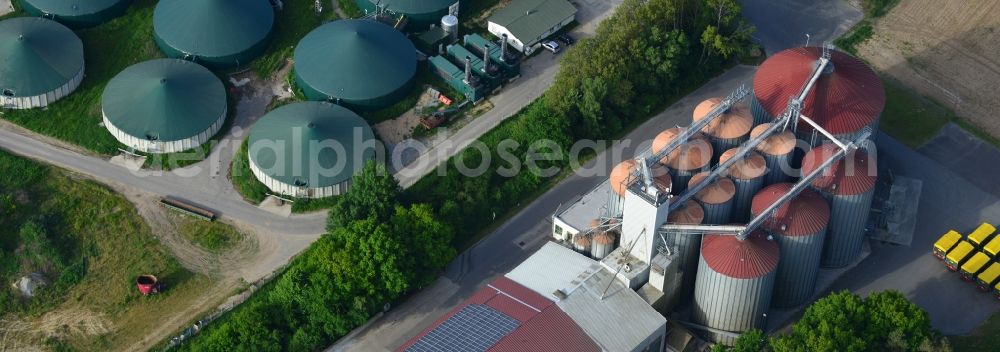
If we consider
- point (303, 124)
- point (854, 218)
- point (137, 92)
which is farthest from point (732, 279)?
point (137, 92)

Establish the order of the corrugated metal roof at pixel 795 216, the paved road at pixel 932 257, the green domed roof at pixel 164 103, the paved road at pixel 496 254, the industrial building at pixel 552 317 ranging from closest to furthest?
the industrial building at pixel 552 317, the corrugated metal roof at pixel 795 216, the paved road at pixel 496 254, the paved road at pixel 932 257, the green domed roof at pixel 164 103

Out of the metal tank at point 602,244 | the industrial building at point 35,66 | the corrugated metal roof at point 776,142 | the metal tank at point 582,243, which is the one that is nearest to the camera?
the metal tank at point 602,244

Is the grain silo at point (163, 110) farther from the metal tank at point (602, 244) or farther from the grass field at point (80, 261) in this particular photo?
the metal tank at point (602, 244)

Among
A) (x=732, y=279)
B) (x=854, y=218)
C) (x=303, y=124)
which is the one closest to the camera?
(x=732, y=279)

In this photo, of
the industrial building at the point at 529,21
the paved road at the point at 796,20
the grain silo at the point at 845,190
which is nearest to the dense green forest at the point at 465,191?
the paved road at the point at 796,20

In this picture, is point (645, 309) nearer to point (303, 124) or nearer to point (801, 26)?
point (303, 124)

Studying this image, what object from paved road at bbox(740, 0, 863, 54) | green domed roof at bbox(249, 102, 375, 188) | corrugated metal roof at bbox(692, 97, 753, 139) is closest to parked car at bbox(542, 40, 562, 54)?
paved road at bbox(740, 0, 863, 54)

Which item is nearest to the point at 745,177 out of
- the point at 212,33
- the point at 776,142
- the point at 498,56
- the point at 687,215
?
the point at 776,142
